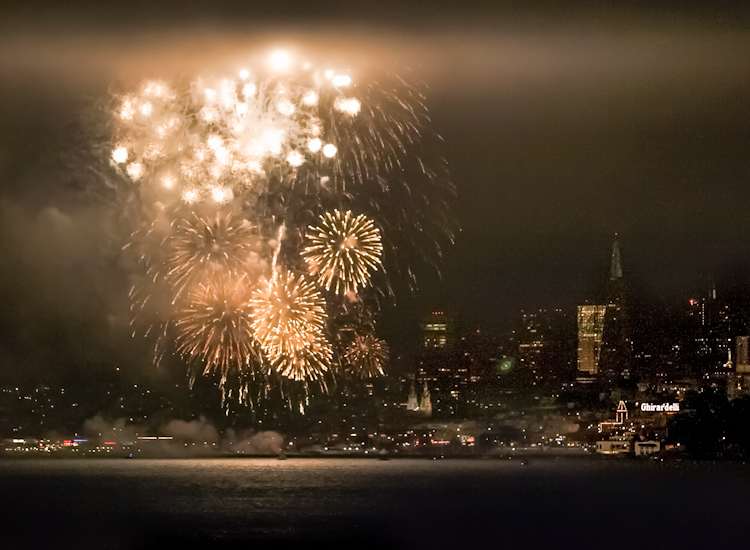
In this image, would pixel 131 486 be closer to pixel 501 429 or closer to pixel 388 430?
pixel 388 430

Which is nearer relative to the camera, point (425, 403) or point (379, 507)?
point (379, 507)

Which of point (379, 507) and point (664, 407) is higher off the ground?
point (664, 407)

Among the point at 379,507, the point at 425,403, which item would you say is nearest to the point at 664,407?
the point at 425,403

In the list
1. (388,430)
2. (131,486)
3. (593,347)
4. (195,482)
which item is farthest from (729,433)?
(131,486)

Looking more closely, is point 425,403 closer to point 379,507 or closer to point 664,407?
point 664,407

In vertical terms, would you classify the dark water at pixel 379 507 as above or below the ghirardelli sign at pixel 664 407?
below

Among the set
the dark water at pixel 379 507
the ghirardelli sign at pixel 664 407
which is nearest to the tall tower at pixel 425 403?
the dark water at pixel 379 507

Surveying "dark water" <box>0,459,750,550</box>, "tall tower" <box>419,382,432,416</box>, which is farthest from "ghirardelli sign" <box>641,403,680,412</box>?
"tall tower" <box>419,382,432,416</box>

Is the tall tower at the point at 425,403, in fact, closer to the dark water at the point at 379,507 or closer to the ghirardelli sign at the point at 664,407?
the dark water at the point at 379,507

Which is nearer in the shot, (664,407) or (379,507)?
(379,507)
